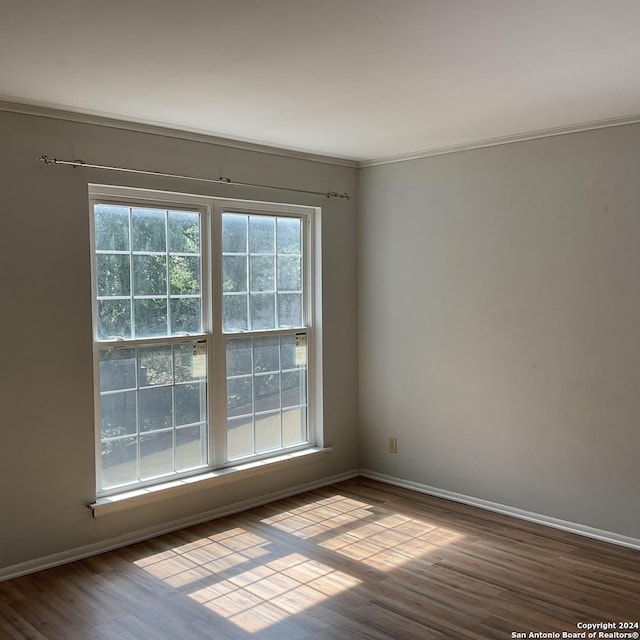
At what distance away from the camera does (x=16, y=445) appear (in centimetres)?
354

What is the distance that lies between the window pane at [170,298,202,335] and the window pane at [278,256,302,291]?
0.73 meters

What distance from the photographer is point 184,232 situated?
4293 mm

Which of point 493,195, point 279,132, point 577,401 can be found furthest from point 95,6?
point 577,401

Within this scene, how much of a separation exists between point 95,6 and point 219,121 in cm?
169

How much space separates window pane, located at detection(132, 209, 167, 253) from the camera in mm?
4062

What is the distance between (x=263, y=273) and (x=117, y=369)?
126cm

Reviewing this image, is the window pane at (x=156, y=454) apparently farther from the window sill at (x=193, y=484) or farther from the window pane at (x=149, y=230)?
the window pane at (x=149, y=230)

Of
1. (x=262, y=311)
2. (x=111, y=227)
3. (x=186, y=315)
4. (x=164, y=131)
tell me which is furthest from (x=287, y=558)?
(x=164, y=131)

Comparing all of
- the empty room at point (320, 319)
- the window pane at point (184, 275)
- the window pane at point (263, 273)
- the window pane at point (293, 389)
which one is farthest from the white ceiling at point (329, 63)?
the window pane at point (293, 389)

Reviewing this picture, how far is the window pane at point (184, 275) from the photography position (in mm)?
4242

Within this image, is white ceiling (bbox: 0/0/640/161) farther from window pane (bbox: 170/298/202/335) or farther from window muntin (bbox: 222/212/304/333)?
window pane (bbox: 170/298/202/335)

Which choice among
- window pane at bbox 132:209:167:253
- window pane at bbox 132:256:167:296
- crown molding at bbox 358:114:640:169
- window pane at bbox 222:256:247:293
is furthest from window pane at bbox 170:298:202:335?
crown molding at bbox 358:114:640:169

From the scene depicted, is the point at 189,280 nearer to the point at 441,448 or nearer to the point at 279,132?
the point at 279,132

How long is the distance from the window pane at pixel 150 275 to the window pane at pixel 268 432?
1207 mm
